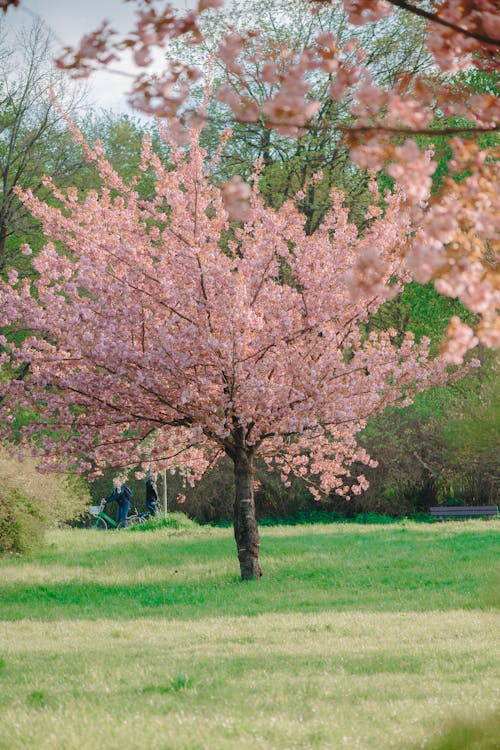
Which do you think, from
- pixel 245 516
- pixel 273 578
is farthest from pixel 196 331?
pixel 273 578

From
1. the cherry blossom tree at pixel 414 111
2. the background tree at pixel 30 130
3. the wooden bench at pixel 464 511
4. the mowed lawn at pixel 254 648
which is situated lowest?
the mowed lawn at pixel 254 648

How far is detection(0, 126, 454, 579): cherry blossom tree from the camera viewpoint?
12820 mm

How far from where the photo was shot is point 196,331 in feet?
41.7

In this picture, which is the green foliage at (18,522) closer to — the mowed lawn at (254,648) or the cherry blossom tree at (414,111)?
the mowed lawn at (254,648)

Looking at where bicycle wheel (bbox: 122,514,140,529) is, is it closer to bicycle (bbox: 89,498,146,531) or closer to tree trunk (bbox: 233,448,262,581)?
bicycle (bbox: 89,498,146,531)

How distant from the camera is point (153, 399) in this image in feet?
44.0

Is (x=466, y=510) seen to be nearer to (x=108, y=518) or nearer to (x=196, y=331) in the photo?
(x=108, y=518)

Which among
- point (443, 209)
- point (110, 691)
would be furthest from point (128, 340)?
point (443, 209)

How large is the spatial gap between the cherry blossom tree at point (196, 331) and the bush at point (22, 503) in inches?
163

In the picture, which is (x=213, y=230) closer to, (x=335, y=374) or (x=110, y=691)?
(x=335, y=374)

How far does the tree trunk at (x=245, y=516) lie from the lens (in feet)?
46.2

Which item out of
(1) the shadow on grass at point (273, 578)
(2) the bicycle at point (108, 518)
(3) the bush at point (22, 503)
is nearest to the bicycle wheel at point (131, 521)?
(2) the bicycle at point (108, 518)

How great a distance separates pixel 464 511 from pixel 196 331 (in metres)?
14.1

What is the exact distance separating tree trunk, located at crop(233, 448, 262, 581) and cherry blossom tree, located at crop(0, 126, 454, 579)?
48 mm
